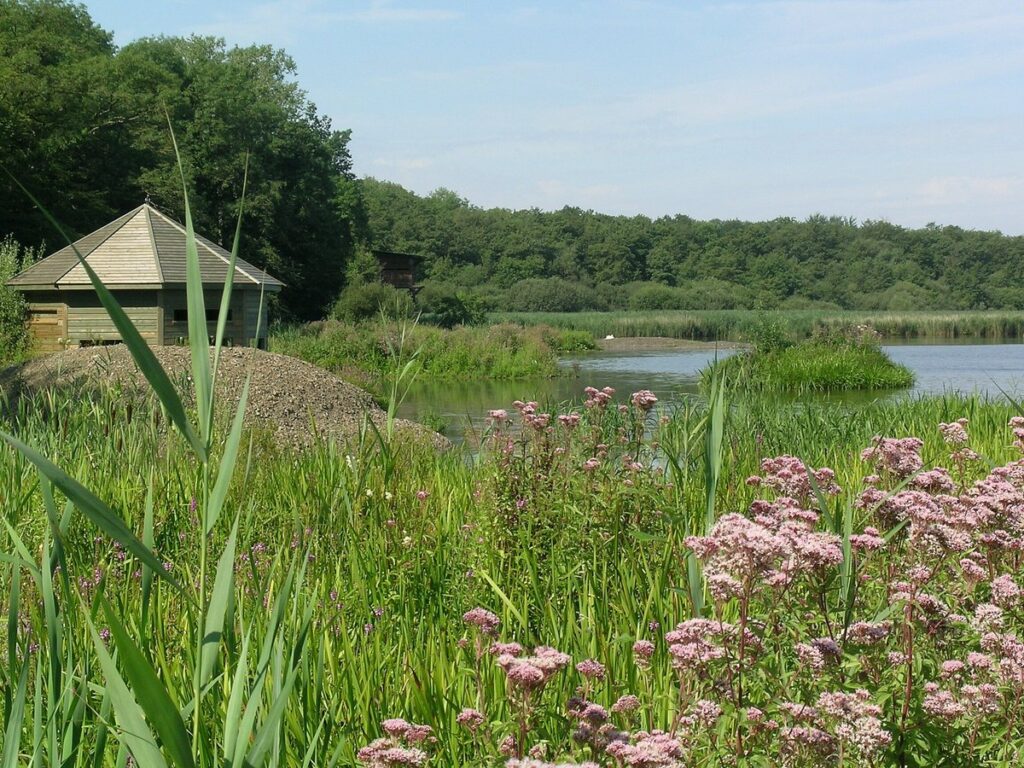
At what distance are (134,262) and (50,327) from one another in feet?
7.29

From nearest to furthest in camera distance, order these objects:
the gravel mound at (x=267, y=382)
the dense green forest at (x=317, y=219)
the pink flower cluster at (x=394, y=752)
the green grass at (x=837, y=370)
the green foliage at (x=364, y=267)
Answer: the pink flower cluster at (x=394, y=752) → the gravel mound at (x=267, y=382) → the green grass at (x=837, y=370) → the dense green forest at (x=317, y=219) → the green foliage at (x=364, y=267)

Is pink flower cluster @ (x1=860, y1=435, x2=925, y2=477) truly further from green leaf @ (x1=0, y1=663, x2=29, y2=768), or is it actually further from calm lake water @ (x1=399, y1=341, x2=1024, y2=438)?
calm lake water @ (x1=399, y1=341, x2=1024, y2=438)

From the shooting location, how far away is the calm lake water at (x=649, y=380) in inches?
663

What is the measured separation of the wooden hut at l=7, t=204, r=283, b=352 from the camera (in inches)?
787

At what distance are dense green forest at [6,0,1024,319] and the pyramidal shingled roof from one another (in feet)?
12.0

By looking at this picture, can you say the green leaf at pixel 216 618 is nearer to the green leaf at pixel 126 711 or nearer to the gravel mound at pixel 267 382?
the green leaf at pixel 126 711

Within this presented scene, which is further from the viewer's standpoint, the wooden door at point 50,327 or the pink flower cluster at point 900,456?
the wooden door at point 50,327

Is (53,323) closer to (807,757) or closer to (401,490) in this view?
(401,490)

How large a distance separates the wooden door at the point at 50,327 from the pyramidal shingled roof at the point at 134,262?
59 centimetres

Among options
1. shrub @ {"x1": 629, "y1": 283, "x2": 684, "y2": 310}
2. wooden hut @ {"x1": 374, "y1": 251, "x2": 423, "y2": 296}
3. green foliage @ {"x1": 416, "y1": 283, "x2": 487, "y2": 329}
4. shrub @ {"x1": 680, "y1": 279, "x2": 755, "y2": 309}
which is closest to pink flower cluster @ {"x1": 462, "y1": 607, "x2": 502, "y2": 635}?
green foliage @ {"x1": 416, "y1": 283, "x2": 487, "y2": 329}

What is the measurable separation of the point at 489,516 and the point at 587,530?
1.34ft

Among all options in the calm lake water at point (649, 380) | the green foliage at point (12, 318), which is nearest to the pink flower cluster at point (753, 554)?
the calm lake water at point (649, 380)

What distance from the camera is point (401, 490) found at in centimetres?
466

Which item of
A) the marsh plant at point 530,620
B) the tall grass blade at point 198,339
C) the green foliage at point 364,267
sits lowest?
the marsh plant at point 530,620
